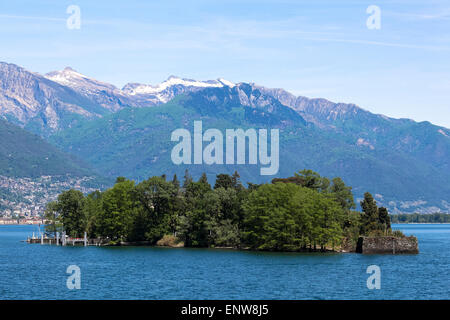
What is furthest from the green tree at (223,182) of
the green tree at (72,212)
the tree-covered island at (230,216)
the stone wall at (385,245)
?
the stone wall at (385,245)

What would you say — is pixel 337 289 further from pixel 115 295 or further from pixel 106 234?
pixel 106 234

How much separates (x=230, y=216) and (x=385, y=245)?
3473 centimetres

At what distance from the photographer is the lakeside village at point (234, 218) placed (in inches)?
5231

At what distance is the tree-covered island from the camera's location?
438 feet

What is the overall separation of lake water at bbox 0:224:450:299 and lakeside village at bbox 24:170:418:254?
548cm

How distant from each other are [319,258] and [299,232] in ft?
45.2

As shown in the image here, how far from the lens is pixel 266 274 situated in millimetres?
96625

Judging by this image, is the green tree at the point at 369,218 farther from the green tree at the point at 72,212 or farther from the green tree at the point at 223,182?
the green tree at the point at 72,212

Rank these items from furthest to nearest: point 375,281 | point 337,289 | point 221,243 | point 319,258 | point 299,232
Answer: point 221,243
point 299,232
point 319,258
point 375,281
point 337,289

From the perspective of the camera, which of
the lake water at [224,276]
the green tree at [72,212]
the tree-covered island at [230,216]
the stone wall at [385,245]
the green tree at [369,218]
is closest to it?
the lake water at [224,276]

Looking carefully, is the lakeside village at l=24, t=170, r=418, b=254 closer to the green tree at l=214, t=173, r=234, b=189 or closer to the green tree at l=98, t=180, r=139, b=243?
the green tree at l=98, t=180, r=139, b=243

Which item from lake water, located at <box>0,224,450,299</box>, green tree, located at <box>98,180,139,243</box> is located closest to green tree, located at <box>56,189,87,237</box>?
green tree, located at <box>98,180,139,243</box>

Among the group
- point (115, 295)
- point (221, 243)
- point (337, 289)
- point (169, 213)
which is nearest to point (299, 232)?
point (221, 243)

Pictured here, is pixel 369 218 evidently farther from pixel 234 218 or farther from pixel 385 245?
pixel 234 218
